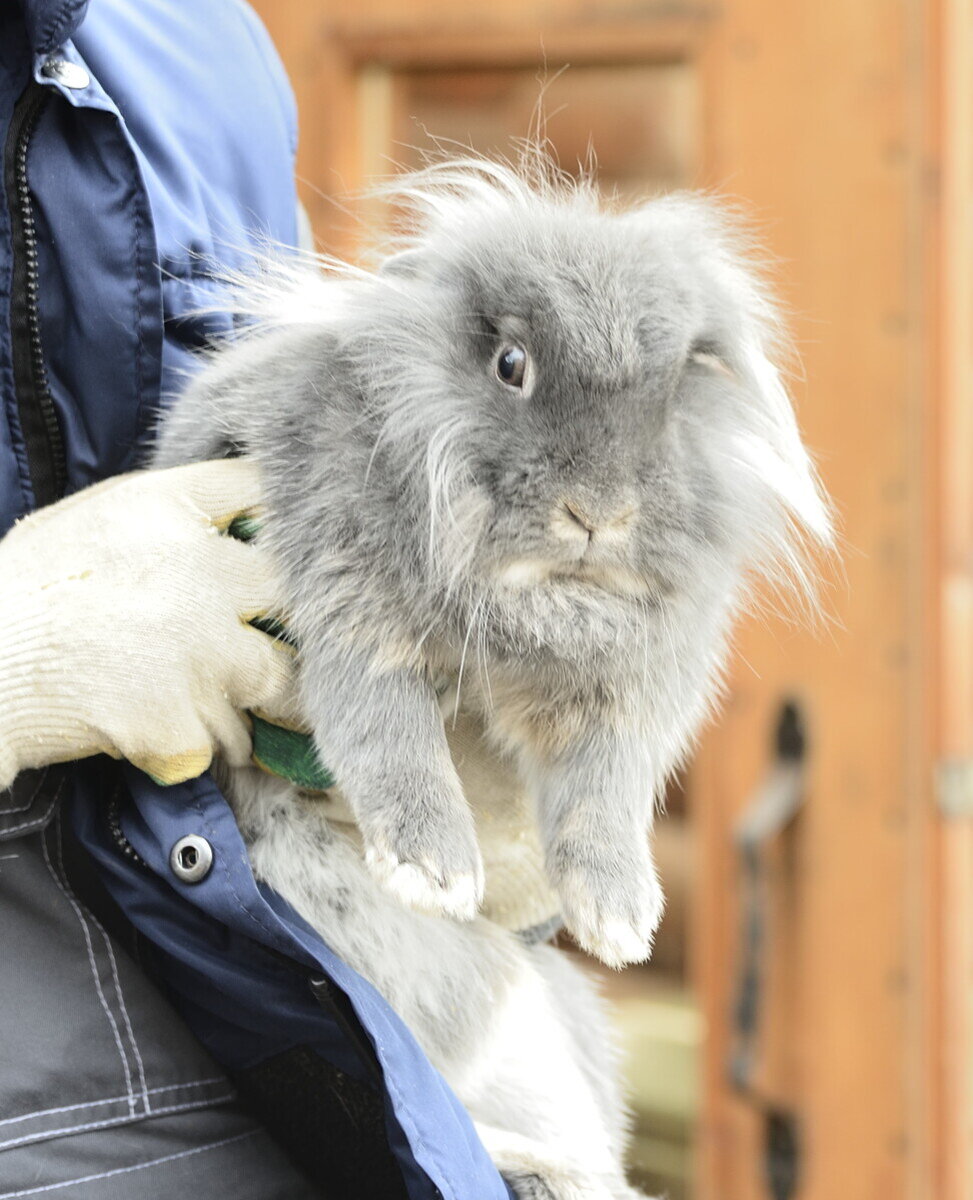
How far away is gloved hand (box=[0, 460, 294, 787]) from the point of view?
1.12 meters

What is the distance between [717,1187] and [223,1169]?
1878mm

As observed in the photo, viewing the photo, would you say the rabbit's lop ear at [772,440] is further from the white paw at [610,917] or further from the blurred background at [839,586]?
the blurred background at [839,586]

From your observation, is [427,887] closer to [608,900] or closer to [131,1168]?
[608,900]

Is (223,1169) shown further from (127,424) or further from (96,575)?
(127,424)

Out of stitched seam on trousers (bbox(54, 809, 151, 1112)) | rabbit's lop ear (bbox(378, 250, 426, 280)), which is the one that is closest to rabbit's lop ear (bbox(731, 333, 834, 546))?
rabbit's lop ear (bbox(378, 250, 426, 280))

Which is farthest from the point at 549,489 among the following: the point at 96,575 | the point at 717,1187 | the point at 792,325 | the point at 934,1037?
the point at 717,1187

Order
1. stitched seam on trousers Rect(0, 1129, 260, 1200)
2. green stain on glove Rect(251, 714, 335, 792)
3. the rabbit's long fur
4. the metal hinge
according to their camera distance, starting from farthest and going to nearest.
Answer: the metal hinge < green stain on glove Rect(251, 714, 335, 792) < the rabbit's long fur < stitched seam on trousers Rect(0, 1129, 260, 1200)

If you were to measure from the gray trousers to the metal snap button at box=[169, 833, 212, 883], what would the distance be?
13 cm

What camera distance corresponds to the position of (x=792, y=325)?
2.48 m

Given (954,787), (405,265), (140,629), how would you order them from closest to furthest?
(140,629) → (405,265) → (954,787)

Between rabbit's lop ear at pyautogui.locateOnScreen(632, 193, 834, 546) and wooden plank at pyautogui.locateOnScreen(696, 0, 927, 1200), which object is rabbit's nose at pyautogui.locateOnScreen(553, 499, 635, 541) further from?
wooden plank at pyautogui.locateOnScreen(696, 0, 927, 1200)

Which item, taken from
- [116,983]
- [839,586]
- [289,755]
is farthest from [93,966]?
[839,586]

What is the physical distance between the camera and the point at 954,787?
7.93ft

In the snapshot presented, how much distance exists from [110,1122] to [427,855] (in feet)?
1.13
